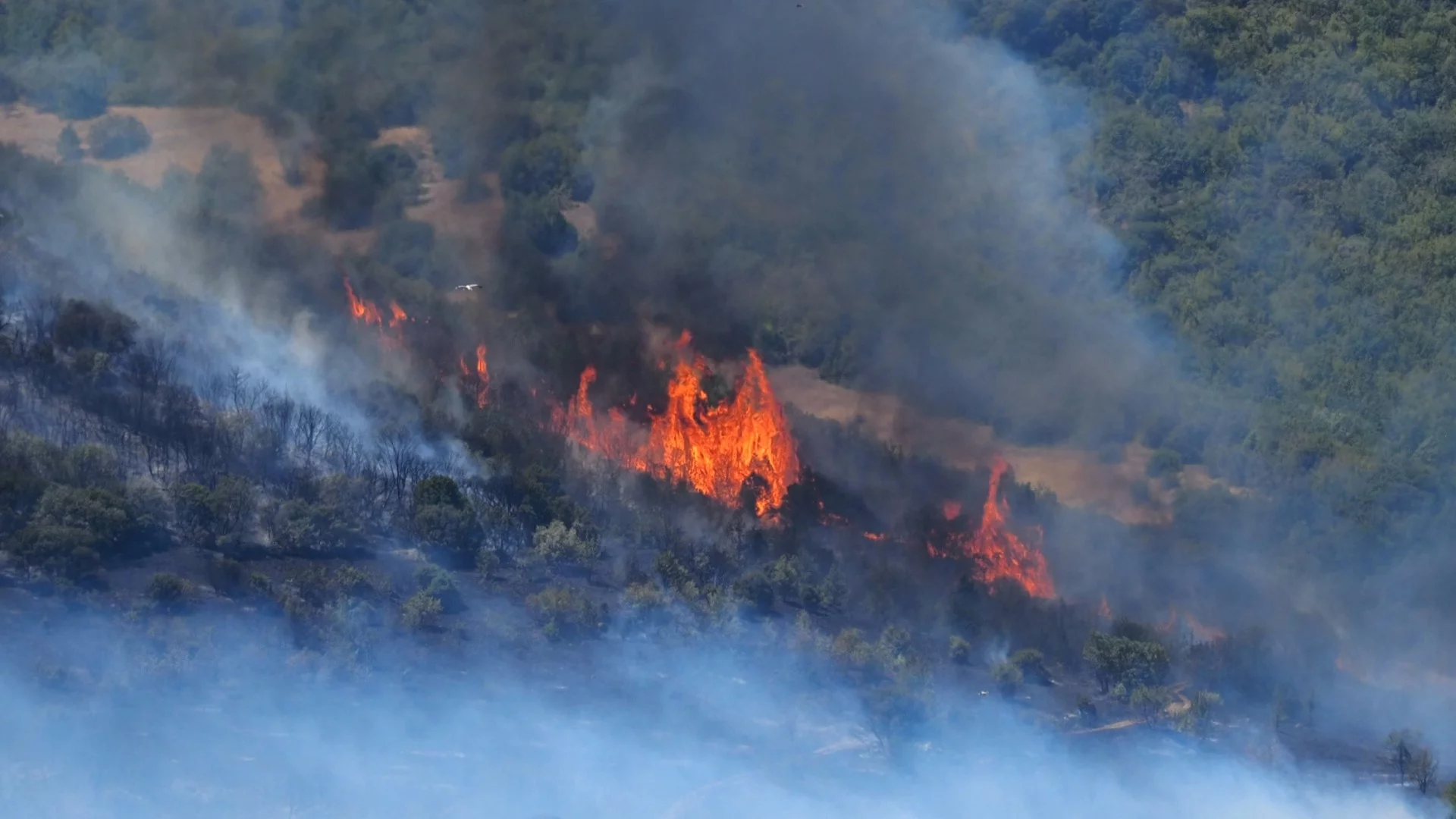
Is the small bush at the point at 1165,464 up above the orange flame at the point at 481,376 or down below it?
above

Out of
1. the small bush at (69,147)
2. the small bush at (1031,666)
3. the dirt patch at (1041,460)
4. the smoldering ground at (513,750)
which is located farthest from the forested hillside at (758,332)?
the smoldering ground at (513,750)

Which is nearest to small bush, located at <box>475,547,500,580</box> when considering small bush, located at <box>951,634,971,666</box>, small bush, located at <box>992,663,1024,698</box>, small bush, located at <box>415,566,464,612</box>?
small bush, located at <box>415,566,464,612</box>

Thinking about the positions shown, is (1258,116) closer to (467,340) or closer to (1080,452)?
(1080,452)

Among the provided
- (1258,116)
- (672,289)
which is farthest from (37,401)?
(1258,116)

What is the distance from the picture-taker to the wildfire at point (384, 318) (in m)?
63.0

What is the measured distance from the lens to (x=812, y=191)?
63969mm

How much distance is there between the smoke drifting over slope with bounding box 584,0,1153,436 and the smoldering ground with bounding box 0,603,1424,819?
1433 centimetres

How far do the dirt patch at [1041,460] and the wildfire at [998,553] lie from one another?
2323mm

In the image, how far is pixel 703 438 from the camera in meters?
57.5

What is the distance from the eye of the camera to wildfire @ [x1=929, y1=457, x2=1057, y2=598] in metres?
53.1

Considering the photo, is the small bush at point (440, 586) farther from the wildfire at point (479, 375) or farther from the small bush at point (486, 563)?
the wildfire at point (479, 375)

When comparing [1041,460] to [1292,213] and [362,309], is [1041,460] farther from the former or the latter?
[362,309]

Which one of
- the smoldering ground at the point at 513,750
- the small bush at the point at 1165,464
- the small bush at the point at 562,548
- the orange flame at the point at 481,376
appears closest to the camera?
the smoldering ground at the point at 513,750

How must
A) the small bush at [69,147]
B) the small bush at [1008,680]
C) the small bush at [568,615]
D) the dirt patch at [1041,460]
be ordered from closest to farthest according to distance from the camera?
the small bush at [1008,680] → the small bush at [568,615] → the dirt patch at [1041,460] → the small bush at [69,147]
